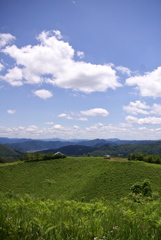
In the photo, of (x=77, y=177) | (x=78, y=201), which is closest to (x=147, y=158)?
(x=77, y=177)

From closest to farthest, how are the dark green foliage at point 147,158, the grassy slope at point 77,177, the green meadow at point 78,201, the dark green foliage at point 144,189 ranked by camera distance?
the green meadow at point 78,201, the dark green foliage at point 144,189, the grassy slope at point 77,177, the dark green foliage at point 147,158

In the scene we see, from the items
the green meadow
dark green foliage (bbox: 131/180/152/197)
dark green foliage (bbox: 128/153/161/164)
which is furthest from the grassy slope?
dark green foliage (bbox: 131/180/152/197)

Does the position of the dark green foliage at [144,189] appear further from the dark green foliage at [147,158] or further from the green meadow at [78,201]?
the dark green foliage at [147,158]

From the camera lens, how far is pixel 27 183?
61.0 m

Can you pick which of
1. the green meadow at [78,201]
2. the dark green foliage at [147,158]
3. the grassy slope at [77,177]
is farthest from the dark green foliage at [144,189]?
the dark green foliage at [147,158]

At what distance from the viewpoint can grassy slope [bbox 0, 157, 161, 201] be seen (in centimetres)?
4521

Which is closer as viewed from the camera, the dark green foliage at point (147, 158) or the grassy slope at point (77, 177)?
the grassy slope at point (77, 177)

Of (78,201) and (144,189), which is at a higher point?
(78,201)

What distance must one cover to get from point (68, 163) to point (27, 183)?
23736 mm

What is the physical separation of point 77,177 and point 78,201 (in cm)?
5493

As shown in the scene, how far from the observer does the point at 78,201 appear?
9.53 meters

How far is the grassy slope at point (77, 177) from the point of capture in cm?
4521

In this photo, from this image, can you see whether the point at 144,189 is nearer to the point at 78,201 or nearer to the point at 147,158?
the point at 78,201

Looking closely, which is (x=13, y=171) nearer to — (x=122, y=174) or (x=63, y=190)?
(x=63, y=190)
